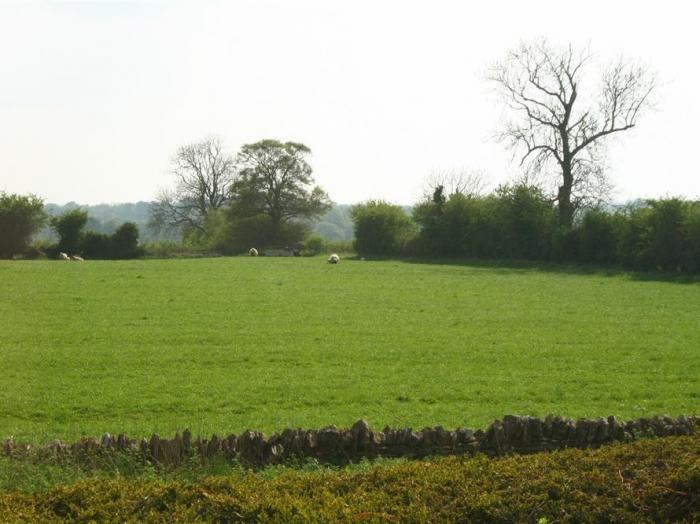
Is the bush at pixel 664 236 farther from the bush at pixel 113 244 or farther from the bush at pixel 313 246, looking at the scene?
the bush at pixel 113 244

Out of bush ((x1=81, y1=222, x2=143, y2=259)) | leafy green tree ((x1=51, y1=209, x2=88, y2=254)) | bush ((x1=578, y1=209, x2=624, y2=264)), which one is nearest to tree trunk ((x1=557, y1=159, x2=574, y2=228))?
bush ((x1=578, y1=209, x2=624, y2=264))

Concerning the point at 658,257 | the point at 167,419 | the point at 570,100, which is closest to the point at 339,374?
the point at 167,419

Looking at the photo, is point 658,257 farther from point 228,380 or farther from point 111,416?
point 111,416

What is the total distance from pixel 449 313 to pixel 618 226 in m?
24.3

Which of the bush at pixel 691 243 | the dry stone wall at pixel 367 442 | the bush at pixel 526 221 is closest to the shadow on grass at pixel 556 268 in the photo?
the bush at pixel 691 243

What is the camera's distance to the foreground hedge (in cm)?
467

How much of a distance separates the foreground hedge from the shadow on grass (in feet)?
103

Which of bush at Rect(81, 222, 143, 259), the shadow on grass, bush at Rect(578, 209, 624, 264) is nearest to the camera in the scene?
the shadow on grass

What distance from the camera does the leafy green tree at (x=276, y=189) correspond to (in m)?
74.8

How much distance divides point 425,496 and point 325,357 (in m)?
9.73

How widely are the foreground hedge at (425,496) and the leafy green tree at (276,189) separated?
2702 inches

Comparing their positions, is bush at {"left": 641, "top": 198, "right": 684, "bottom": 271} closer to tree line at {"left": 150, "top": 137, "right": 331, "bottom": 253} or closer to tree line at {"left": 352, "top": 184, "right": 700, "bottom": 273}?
tree line at {"left": 352, "top": 184, "right": 700, "bottom": 273}

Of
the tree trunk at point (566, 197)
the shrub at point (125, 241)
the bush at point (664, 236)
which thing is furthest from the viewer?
the shrub at point (125, 241)

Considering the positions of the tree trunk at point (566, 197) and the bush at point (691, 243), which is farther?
the tree trunk at point (566, 197)
